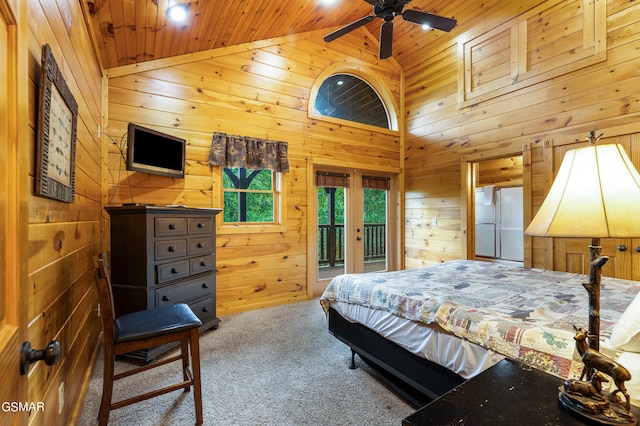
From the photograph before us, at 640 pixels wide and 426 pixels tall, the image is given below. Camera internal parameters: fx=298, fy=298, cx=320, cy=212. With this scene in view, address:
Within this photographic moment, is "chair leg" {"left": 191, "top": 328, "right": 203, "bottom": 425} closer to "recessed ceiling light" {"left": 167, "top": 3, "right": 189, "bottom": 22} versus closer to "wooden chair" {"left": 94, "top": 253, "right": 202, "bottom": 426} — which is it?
"wooden chair" {"left": 94, "top": 253, "right": 202, "bottom": 426}

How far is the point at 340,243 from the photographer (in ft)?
16.0

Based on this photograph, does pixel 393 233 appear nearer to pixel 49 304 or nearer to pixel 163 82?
pixel 163 82

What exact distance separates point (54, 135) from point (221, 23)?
95.8 inches

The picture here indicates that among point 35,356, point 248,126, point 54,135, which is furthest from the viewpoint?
point 248,126

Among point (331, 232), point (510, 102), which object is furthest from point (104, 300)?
point (510, 102)

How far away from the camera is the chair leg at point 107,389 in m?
1.61

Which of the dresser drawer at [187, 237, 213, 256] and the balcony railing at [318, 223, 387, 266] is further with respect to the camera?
the balcony railing at [318, 223, 387, 266]

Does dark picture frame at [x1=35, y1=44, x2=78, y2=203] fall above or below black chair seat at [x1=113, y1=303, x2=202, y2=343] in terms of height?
above

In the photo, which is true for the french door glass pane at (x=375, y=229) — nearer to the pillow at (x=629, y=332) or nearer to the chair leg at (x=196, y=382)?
the chair leg at (x=196, y=382)

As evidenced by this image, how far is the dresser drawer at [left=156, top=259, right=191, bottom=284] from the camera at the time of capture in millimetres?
2578

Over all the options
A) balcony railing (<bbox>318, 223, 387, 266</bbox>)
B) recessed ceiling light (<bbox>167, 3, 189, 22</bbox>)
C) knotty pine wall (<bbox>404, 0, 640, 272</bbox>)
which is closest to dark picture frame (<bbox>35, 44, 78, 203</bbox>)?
recessed ceiling light (<bbox>167, 3, 189, 22</bbox>)

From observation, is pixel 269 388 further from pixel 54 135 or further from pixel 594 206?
pixel 594 206

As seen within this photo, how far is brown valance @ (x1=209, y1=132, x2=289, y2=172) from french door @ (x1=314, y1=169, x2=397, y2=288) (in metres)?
0.73

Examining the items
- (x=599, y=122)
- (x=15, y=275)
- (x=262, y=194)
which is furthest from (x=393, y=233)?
(x=15, y=275)
